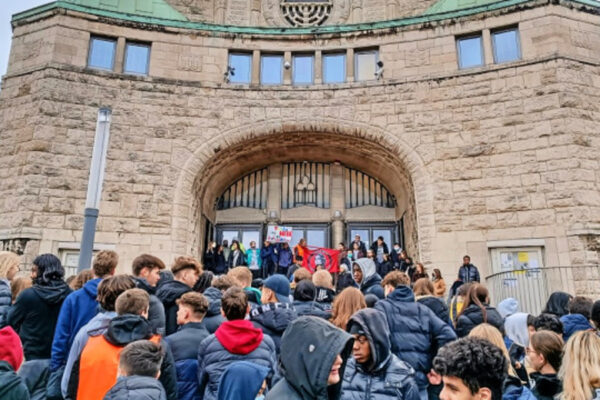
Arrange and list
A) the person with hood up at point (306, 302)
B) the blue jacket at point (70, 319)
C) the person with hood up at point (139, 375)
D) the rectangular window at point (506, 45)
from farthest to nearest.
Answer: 1. the rectangular window at point (506, 45)
2. the person with hood up at point (306, 302)
3. the blue jacket at point (70, 319)
4. the person with hood up at point (139, 375)

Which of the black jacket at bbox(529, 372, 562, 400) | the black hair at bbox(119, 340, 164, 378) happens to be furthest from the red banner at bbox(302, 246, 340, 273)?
Answer: the black hair at bbox(119, 340, 164, 378)

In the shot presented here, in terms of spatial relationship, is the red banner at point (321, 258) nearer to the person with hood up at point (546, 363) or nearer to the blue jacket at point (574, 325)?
the blue jacket at point (574, 325)

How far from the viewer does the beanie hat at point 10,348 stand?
→ 247 centimetres

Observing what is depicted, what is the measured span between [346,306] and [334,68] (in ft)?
40.4

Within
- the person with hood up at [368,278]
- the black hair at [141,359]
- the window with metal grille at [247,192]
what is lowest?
the black hair at [141,359]

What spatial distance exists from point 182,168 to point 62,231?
3.79 m

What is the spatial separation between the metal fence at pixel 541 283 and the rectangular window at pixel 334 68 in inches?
315

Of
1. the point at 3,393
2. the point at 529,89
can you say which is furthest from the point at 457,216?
the point at 3,393

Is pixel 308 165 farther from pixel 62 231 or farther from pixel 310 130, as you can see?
pixel 62 231

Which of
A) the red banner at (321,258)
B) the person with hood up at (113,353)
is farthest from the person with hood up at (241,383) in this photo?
the red banner at (321,258)

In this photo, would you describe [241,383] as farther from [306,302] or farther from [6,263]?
[6,263]

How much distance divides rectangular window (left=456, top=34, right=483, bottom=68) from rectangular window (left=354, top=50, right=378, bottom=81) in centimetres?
271

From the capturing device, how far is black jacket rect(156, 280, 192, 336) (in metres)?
4.20

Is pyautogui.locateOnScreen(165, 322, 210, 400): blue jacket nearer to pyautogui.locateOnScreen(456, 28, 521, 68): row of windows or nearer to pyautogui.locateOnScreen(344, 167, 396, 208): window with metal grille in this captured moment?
pyautogui.locateOnScreen(344, 167, 396, 208): window with metal grille
